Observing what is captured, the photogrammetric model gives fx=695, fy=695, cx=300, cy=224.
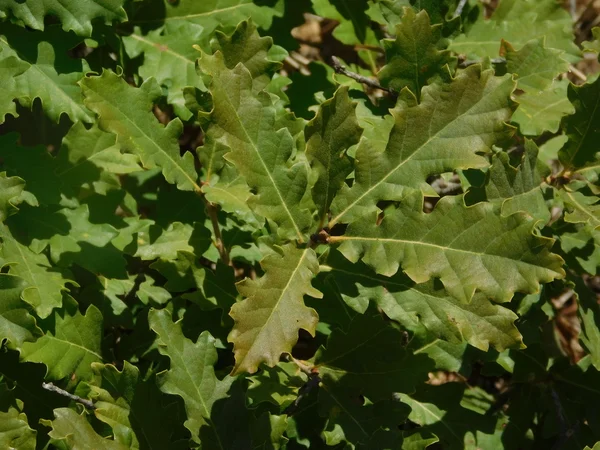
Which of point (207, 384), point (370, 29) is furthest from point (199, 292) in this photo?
point (370, 29)

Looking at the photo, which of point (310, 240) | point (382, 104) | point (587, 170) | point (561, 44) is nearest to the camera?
point (310, 240)

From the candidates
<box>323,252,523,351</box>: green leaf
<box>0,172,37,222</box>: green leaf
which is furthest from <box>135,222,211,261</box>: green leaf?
<box>323,252,523,351</box>: green leaf

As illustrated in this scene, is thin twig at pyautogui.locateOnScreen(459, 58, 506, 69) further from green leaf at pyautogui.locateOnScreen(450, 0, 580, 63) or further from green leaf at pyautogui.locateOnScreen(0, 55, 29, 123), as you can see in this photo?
green leaf at pyautogui.locateOnScreen(0, 55, 29, 123)

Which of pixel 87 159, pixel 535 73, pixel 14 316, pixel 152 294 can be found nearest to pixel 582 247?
pixel 535 73

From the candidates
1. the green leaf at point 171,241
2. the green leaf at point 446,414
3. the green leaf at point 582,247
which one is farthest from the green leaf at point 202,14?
the green leaf at point 446,414

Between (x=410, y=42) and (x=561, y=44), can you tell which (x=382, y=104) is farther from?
(x=561, y=44)

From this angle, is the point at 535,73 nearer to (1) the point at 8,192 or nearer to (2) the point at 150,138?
(2) the point at 150,138
